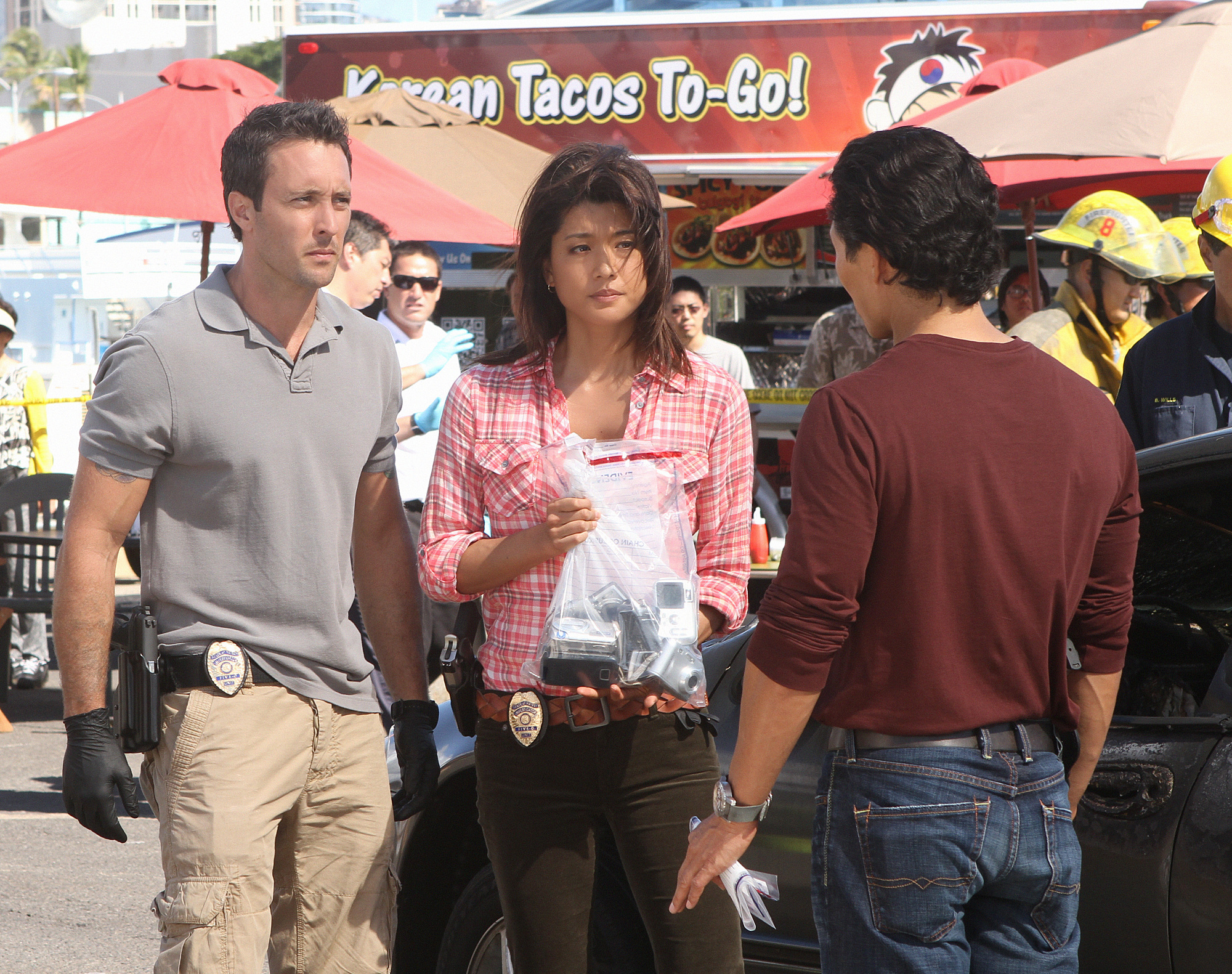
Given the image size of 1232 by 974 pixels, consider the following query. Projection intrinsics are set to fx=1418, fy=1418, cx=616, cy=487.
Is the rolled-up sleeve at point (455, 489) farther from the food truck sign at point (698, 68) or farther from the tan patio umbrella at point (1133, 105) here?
the food truck sign at point (698, 68)

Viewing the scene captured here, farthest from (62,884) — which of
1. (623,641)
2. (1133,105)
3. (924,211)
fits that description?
(1133,105)

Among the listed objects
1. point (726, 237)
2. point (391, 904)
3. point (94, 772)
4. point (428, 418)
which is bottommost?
point (391, 904)

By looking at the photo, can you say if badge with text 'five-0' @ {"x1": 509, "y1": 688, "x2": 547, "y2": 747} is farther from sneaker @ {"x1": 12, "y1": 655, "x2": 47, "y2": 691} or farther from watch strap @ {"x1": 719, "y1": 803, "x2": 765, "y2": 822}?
sneaker @ {"x1": 12, "y1": 655, "x2": 47, "y2": 691}

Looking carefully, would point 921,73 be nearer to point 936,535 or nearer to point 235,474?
point 235,474

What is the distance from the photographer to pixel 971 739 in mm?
→ 1951

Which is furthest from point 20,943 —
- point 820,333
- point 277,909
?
point 820,333

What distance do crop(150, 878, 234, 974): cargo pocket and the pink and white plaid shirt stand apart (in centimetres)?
59

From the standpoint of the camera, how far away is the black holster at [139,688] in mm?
2461

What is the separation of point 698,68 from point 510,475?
7816 millimetres

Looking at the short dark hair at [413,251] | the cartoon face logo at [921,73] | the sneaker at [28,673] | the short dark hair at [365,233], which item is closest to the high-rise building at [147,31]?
the cartoon face logo at [921,73]

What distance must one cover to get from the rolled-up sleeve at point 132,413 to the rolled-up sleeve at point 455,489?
0.47 metres

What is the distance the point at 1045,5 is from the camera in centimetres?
923

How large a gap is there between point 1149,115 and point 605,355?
9.90ft

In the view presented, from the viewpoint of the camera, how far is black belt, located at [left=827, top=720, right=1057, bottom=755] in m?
1.94
